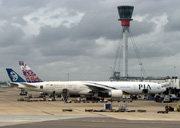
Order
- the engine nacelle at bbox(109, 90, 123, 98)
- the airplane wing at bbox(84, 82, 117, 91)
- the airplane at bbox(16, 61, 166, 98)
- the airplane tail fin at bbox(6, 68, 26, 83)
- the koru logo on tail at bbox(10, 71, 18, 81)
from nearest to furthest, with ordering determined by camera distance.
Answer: the engine nacelle at bbox(109, 90, 123, 98), the airplane wing at bbox(84, 82, 117, 91), the airplane at bbox(16, 61, 166, 98), the airplane tail fin at bbox(6, 68, 26, 83), the koru logo on tail at bbox(10, 71, 18, 81)

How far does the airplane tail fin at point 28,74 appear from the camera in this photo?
9977 centimetres

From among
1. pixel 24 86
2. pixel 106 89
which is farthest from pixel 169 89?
pixel 24 86

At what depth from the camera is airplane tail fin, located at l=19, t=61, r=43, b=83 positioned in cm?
9977

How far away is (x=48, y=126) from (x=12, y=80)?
72.3 meters

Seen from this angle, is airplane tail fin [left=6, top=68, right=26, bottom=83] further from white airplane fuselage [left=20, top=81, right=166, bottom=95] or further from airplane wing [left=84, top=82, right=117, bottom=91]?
airplane wing [left=84, top=82, right=117, bottom=91]

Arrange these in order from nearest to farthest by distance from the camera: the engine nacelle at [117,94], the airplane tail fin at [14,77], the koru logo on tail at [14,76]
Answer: the engine nacelle at [117,94], the airplane tail fin at [14,77], the koru logo on tail at [14,76]

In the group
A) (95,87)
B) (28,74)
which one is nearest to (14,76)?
(28,74)

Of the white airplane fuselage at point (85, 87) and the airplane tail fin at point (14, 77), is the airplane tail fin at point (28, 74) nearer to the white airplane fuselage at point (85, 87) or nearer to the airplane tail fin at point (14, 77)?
the airplane tail fin at point (14, 77)

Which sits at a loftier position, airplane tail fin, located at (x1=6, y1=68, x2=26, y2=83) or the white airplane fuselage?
airplane tail fin, located at (x1=6, y1=68, x2=26, y2=83)

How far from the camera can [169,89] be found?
359 ft

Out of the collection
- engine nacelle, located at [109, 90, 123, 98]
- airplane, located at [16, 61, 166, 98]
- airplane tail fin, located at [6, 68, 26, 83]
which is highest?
airplane tail fin, located at [6, 68, 26, 83]

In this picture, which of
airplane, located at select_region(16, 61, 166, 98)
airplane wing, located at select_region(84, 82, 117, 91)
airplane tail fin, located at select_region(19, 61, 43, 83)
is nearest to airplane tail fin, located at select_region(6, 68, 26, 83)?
airplane tail fin, located at select_region(19, 61, 43, 83)

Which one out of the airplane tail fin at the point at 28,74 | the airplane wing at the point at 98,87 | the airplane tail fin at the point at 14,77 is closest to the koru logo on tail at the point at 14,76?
the airplane tail fin at the point at 14,77

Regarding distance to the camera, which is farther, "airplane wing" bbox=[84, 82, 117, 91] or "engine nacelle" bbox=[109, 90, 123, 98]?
"airplane wing" bbox=[84, 82, 117, 91]
